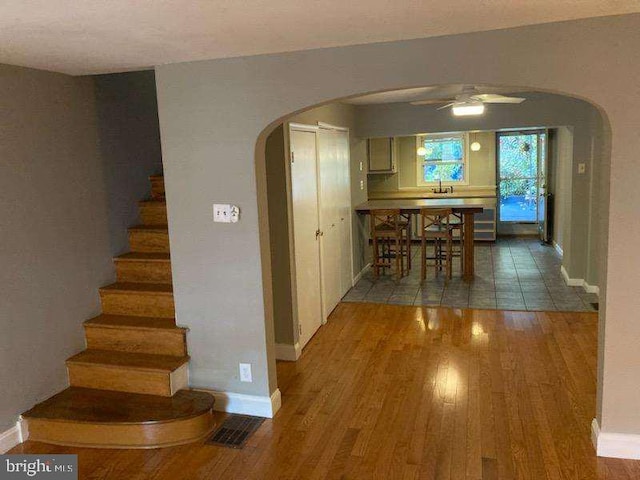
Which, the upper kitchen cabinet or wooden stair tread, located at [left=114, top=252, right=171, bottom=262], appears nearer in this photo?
wooden stair tread, located at [left=114, top=252, right=171, bottom=262]

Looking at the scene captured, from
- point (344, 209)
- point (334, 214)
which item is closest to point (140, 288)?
point (334, 214)

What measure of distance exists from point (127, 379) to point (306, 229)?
1.92 m

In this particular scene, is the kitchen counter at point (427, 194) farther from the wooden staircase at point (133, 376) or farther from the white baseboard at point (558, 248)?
the wooden staircase at point (133, 376)

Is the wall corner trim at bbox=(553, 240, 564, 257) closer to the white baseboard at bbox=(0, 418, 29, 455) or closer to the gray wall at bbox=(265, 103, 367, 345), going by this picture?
the gray wall at bbox=(265, 103, 367, 345)

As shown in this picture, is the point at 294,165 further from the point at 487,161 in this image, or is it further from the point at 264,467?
the point at 487,161

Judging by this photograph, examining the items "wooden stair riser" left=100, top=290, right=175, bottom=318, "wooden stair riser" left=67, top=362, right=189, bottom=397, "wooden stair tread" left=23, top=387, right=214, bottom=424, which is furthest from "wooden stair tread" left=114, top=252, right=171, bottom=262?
"wooden stair tread" left=23, top=387, right=214, bottom=424

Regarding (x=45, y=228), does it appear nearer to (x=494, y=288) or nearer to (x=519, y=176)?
(x=494, y=288)

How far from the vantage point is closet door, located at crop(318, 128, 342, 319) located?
5047mm

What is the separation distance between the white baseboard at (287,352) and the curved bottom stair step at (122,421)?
1121mm

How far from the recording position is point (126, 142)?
13.2 feet

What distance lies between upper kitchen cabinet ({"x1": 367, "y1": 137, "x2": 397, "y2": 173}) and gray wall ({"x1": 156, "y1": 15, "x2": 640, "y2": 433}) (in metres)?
5.97

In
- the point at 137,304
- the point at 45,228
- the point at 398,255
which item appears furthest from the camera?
the point at 398,255

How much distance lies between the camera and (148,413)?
9.93 feet

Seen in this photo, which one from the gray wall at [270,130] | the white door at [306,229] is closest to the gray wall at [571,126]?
the white door at [306,229]
